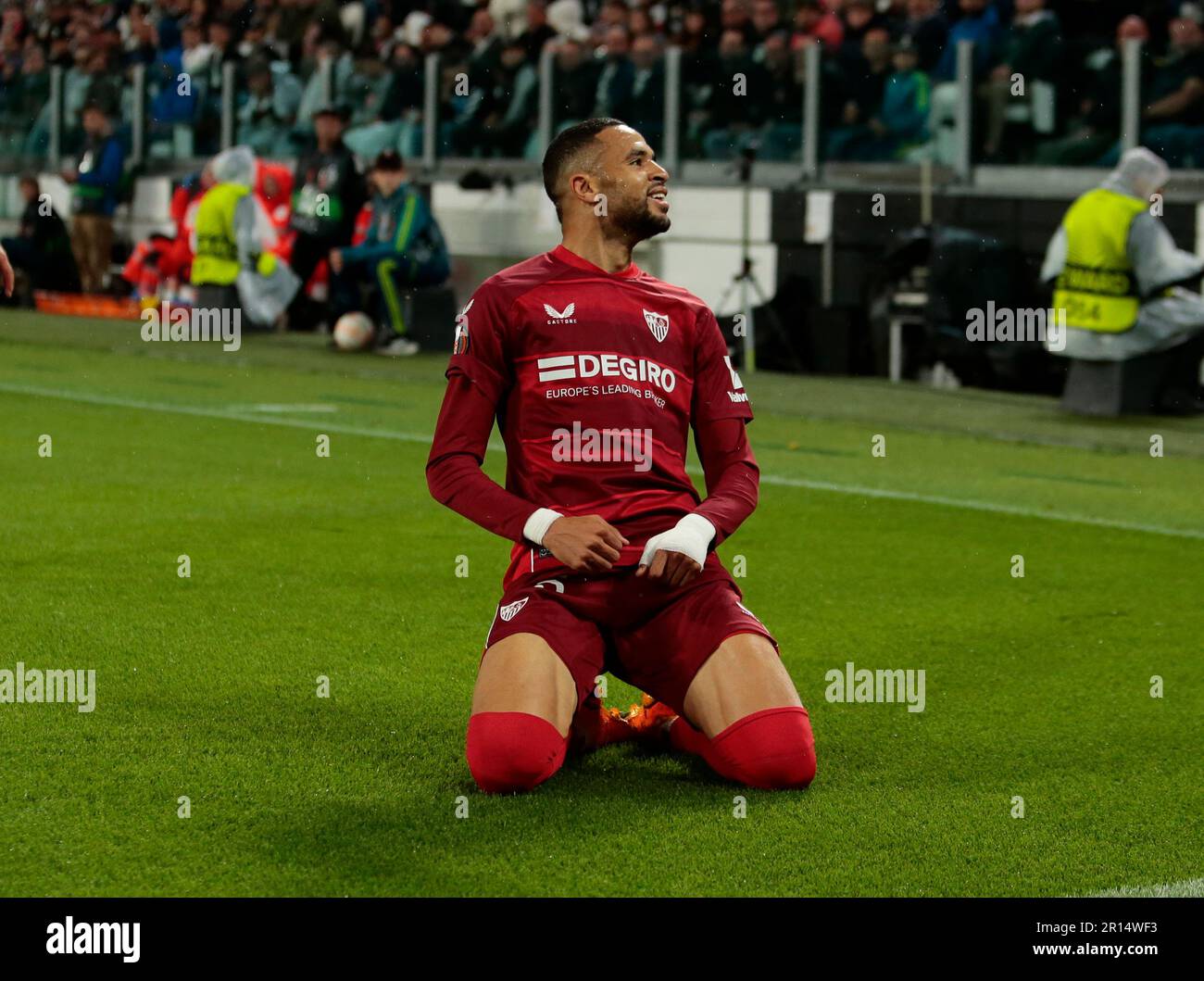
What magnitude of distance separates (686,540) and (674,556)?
5cm

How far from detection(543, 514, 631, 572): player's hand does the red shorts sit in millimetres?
200

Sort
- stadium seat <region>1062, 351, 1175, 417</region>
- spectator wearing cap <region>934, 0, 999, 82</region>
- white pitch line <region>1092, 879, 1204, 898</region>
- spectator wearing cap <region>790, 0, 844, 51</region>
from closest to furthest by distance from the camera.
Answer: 1. white pitch line <region>1092, 879, 1204, 898</region>
2. stadium seat <region>1062, 351, 1175, 417</region>
3. spectator wearing cap <region>934, 0, 999, 82</region>
4. spectator wearing cap <region>790, 0, 844, 51</region>

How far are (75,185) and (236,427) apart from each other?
13427 millimetres

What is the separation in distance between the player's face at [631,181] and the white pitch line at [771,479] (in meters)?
5.01

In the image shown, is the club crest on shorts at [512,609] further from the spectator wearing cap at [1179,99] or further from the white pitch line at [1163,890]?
the spectator wearing cap at [1179,99]

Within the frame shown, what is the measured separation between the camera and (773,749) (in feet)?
16.7

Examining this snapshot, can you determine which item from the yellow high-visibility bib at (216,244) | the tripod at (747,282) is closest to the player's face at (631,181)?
the tripod at (747,282)

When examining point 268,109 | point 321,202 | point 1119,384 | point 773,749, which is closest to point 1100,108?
point 1119,384

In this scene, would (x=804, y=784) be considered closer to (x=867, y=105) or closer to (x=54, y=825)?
(x=54, y=825)

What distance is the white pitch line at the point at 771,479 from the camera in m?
10.0

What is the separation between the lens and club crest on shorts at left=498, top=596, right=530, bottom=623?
5285mm

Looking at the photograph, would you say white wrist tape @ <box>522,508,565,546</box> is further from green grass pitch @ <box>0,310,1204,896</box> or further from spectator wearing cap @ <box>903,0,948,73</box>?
spectator wearing cap @ <box>903,0,948,73</box>

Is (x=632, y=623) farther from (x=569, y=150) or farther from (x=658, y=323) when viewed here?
(x=569, y=150)

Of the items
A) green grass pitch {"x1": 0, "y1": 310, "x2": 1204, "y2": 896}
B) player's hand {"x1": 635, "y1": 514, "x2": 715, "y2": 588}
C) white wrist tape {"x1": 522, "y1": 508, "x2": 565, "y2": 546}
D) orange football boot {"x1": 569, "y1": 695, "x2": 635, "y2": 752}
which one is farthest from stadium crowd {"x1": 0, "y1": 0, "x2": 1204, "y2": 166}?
white wrist tape {"x1": 522, "y1": 508, "x2": 565, "y2": 546}
